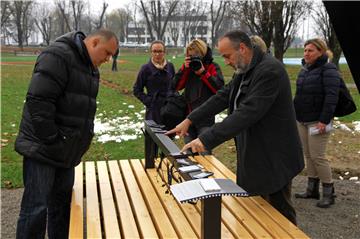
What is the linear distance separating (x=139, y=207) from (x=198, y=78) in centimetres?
222

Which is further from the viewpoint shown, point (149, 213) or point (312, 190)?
point (312, 190)

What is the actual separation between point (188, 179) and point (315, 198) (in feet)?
9.57

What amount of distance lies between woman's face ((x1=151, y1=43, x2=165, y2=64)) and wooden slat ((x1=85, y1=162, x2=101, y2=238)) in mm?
1782

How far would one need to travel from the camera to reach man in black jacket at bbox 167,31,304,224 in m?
2.91

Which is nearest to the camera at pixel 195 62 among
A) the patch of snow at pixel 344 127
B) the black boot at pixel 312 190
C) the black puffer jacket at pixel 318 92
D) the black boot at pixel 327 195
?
the black puffer jacket at pixel 318 92

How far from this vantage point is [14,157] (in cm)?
682

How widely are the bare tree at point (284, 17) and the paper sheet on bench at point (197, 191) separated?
19420 millimetres

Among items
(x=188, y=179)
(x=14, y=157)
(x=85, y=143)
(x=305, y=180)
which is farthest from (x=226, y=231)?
(x=14, y=157)

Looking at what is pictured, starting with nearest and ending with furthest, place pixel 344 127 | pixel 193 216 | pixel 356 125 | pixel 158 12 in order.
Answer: pixel 193 216, pixel 344 127, pixel 356 125, pixel 158 12

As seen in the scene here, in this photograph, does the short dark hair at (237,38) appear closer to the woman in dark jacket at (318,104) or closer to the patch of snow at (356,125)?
the woman in dark jacket at (318,104)

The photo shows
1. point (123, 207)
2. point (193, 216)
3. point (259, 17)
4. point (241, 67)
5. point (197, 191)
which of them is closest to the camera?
point (197, 191)

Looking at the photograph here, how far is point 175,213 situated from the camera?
128 inches

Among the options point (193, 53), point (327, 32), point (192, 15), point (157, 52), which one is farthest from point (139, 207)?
point (192, 15)

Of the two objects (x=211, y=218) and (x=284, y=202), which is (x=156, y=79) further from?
(x=211, y=218)
